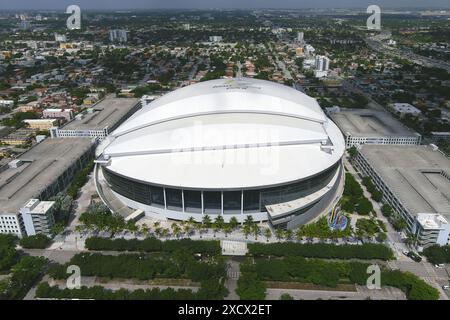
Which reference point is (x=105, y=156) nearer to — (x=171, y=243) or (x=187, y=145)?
(x=187, y=145)

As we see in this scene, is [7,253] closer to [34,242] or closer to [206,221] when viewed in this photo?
[34,242]

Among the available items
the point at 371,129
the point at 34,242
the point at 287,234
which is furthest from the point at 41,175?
the point at 371,129

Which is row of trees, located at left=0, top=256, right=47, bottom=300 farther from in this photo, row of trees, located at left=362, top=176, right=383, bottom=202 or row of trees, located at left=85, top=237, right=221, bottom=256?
row of trees, located at left=362, top=176, right=383, bottom=202

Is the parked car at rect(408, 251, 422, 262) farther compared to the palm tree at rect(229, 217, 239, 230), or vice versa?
the palm tree at rect(229, 217, 239, 230)

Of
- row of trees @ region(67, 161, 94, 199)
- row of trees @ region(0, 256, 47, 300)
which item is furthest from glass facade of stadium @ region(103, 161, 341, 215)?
row of trees @ region(0, 256, 47, 300)

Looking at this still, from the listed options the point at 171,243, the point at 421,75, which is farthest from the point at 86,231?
the point at 421,75

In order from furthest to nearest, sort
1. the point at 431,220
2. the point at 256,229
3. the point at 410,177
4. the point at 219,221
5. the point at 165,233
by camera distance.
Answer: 1. the point at 410,177
2. the point at 219,221
3. the point at 165,233
4. the point at 256,229
5. the point at 431,220
